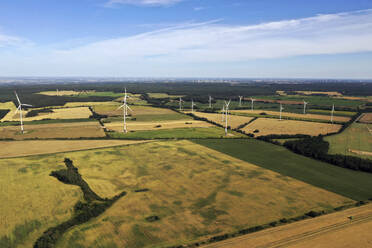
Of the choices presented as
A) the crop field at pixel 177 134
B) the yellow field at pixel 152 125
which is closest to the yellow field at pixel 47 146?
the crop field at pixel 177 134

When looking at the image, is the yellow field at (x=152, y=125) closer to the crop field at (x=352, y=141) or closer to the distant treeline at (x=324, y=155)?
the distant treeline at (x=324, y=155)

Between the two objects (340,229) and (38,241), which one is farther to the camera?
(340,229)

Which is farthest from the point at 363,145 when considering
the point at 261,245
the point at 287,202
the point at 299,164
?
the point at 261,245

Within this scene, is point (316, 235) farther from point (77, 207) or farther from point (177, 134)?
point (177, 134)

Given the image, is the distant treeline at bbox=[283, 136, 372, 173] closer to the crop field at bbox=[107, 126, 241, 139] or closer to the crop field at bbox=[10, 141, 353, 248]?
the crop field at bbox=[10, 141, 353, 248]

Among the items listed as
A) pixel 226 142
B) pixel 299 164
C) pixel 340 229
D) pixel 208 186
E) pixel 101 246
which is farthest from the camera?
pixel 226 142

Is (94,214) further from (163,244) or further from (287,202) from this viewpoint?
(287,202)

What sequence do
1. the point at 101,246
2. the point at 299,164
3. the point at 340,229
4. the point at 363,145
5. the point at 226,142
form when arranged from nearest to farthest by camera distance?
the point at 101,246, the point at 340,229, the point at 299,164, the point at 363,145, the point at 226,142

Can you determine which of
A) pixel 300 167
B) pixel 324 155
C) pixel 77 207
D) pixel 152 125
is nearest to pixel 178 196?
pixel 77 207
